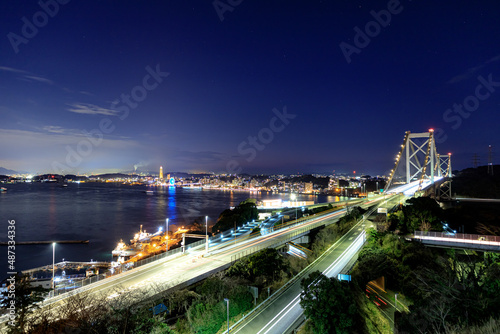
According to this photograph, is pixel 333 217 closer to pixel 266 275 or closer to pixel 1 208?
pixel 266 275

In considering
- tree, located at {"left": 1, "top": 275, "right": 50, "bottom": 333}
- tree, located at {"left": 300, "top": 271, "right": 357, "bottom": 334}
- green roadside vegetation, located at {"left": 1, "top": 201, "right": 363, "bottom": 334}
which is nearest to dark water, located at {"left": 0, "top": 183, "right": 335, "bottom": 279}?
green roadside vegetation, located at {"left": 1, "top": 201, "right": 363, "bottom": 334}

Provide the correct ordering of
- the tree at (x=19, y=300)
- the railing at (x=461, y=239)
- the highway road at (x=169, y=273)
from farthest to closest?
1. the railing at (x=461, y=239)
2. the highway road at (x=169, y=273)
3. the tree at (x=19, y=300)

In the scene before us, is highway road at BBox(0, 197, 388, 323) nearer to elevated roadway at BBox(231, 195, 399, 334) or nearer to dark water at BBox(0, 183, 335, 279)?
elevated roadway at BBox(231, 195, 399, 334)

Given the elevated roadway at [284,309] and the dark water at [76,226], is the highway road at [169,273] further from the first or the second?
the dark water at [76,226]

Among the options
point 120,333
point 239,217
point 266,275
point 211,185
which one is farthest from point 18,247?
point 211,185

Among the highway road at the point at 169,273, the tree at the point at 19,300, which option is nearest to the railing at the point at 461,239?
the highway road at the point at 169,273

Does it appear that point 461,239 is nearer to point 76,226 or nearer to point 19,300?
point 19,300

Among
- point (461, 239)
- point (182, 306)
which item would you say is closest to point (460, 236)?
point (461, 239)
